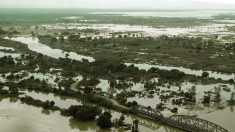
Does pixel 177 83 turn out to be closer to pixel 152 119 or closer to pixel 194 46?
pixel 152 119

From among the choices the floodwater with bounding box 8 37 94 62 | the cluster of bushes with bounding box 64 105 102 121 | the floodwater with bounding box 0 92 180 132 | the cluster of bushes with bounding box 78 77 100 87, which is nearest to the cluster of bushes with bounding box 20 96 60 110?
the floodwater with bounding box 0 92 180 132

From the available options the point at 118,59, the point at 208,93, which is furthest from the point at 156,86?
the point at 118,59

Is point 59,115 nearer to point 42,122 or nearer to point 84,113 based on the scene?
point 42,122

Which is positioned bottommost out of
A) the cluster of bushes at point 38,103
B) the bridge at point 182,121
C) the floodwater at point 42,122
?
the floodwater at point 42,122

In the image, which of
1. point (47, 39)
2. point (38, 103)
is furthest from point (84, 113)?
point (47, 39)

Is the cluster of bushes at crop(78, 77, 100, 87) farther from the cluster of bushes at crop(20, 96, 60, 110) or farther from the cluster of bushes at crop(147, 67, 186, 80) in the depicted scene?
the cluster of bushes at crop(147, 67, 186, 80)

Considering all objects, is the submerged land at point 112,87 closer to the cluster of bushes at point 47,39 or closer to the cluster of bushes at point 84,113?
the cluster of bushes at point 84,113

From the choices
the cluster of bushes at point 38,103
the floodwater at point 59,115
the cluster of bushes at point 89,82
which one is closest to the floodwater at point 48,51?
the cluster of bushes at point 89,82

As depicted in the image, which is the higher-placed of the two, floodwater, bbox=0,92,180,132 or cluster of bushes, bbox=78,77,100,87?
cluster of bushes, bbox=78,77,100,87
